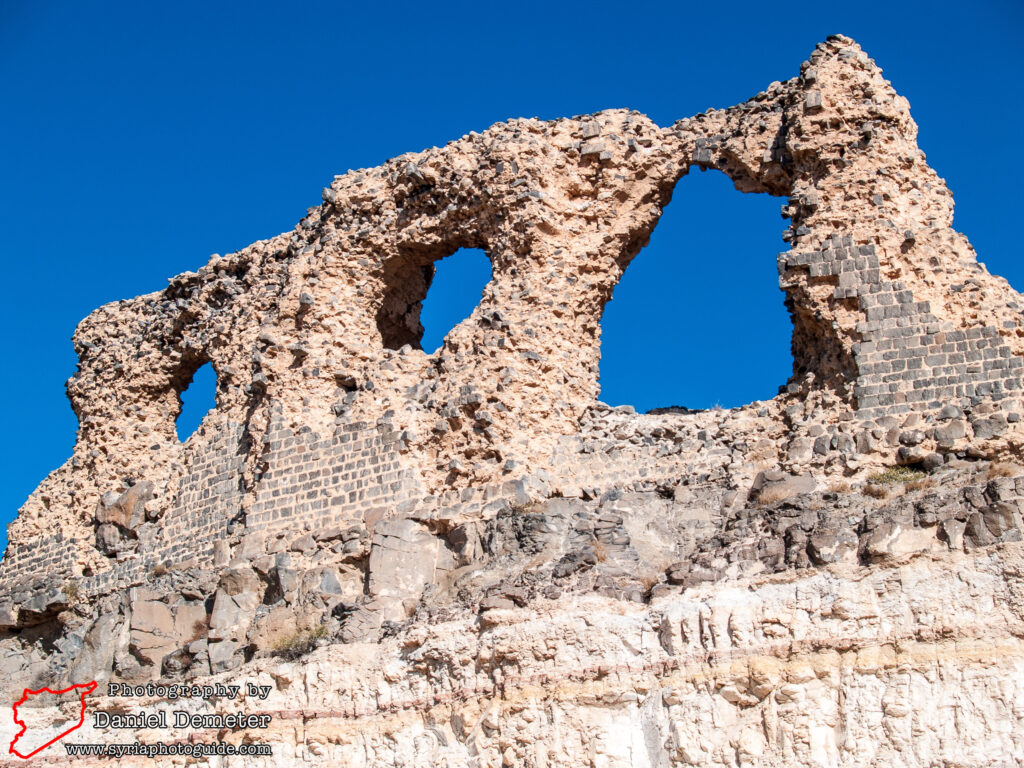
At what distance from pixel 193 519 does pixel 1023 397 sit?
382 inches

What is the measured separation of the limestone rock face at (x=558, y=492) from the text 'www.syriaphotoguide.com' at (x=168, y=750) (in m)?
0.15

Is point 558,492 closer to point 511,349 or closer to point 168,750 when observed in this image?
point 511,349

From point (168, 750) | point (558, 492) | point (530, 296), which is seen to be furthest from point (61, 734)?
point (530, 296)

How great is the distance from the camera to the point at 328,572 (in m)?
15.6

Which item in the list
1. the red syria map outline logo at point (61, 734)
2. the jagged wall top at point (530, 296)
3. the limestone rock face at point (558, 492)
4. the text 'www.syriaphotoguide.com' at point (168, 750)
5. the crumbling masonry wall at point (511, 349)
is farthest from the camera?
the red syria map outline logo at point (61, 734)

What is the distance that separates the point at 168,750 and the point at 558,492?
15.0 feet

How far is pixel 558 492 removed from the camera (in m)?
15.2

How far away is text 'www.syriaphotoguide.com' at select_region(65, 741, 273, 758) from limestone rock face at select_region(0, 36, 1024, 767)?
0.48 feet

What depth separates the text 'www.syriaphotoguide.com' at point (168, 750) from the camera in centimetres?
1370

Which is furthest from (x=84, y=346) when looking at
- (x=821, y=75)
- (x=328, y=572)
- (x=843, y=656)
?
(x=843, y=656)


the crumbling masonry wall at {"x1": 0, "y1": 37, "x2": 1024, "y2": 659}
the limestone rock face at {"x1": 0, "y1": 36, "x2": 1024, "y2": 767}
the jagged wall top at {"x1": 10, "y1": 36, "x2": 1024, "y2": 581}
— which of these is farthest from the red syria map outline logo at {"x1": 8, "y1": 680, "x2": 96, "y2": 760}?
the jagged wall top at {"x1": 10, "y1": 36, "x2": 1024, "y2": 581}

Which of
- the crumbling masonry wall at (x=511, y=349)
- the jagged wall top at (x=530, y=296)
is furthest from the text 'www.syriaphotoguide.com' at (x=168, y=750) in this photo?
the jagged wall top at (x=530, y=296)

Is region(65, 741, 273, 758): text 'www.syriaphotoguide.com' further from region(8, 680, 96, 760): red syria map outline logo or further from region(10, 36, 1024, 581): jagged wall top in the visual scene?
region(10, 36, 1024, 581): jagged wall top

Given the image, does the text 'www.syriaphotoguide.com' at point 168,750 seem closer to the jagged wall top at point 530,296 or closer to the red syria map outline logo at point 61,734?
the red syria map outline logo at point 61,734
